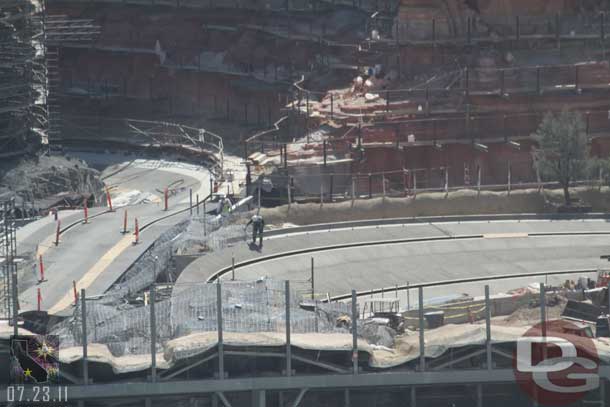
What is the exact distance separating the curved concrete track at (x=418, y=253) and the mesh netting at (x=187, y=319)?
10.5 m

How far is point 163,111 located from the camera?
107 meters

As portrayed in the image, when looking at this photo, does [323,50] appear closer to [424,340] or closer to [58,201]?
[58,201]

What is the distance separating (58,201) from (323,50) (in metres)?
26.9

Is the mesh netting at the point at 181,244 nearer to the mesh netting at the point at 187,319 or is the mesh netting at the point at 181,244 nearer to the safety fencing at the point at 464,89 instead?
the mesh netting at the point at 187,319

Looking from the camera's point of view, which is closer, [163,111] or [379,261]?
[379,261]

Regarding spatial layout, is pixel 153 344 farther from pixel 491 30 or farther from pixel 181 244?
pixel 491 30

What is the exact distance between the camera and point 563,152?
78875 millimetres

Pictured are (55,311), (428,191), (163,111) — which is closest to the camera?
(55,311)

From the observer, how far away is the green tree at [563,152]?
255ft

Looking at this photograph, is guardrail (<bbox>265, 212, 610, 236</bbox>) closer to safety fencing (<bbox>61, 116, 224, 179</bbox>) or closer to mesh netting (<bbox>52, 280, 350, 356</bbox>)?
mesh netting (<bbox>52, 280, 350, 356</bbox>)

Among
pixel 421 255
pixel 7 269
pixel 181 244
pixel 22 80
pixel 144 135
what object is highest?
pixel 22 80

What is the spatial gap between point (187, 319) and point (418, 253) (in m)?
21.1

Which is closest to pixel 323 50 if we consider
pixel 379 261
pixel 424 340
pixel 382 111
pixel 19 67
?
pixel 382 111

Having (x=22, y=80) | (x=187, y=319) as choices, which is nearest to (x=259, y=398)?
(x=187, y=319)
